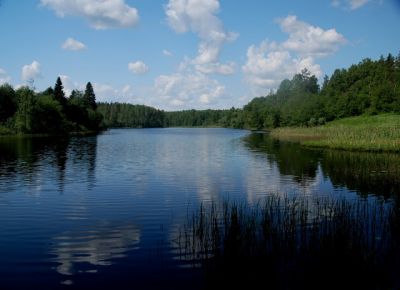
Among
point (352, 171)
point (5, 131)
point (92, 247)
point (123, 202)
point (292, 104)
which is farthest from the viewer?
point (292, 104)

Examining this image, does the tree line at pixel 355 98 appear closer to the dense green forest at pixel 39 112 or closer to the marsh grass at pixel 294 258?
the dense green forest at pixel 39 112

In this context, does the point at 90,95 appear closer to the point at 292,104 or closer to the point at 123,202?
the point at 292,104

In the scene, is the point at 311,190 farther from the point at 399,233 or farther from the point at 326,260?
the point at 326,260

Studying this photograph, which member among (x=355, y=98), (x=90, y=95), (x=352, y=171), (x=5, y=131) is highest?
(x=90, y=95)

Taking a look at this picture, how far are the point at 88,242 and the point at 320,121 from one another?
432 feet

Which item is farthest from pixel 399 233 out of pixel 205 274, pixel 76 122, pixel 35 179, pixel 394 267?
pixel 76 122

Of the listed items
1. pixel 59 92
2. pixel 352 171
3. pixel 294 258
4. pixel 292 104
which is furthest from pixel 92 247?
pixel 292 104

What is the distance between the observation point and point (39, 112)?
378 ft

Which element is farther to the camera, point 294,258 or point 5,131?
point 5,131

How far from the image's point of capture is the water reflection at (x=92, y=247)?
13.3m

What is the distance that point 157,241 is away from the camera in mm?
15891

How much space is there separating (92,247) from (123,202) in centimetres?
856

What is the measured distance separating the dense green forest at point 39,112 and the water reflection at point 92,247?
99918 millimetres

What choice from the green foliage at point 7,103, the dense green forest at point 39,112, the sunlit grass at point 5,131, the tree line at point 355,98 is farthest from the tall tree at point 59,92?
the tree line at point 355,98
